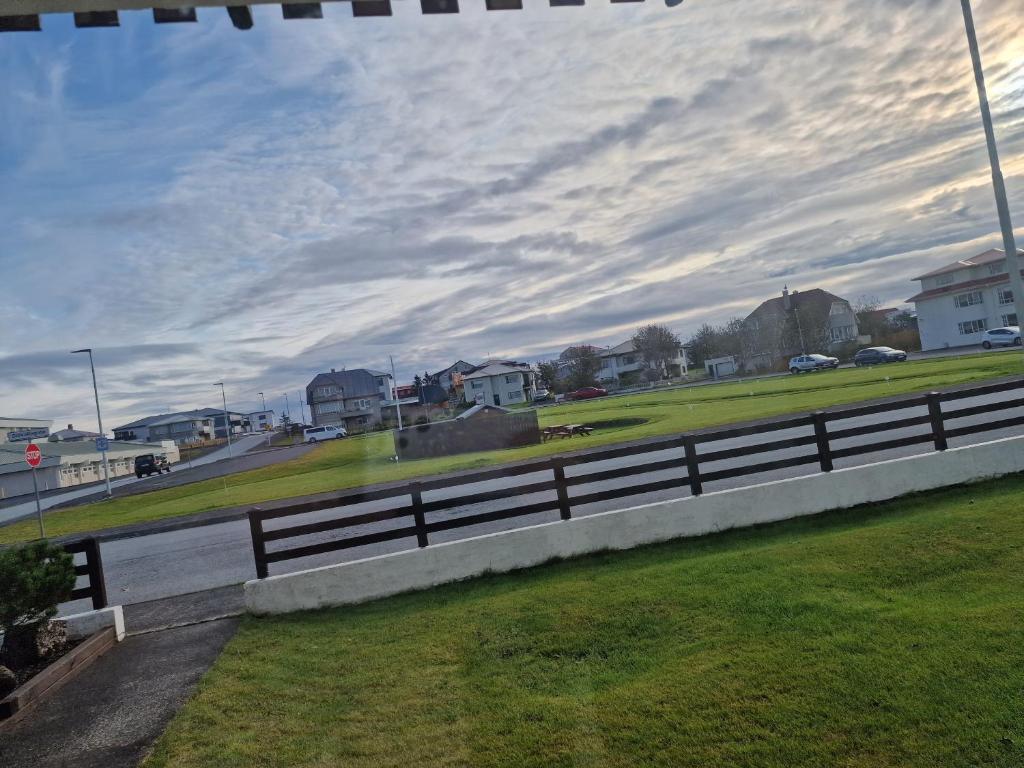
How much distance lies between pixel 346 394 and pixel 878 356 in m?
66.2

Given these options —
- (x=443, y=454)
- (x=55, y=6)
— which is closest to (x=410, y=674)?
(x=55, y=6)

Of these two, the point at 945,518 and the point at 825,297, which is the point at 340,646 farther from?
the point at 825,297

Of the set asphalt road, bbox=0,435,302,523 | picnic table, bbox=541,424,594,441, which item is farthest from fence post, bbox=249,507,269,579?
asphalt road, bbox=0,435,302,523

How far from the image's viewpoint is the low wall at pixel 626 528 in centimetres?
843

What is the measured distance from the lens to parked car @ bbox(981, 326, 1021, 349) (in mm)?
48531

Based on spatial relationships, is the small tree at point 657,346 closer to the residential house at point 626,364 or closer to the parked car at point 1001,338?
the residential house at point 626,364

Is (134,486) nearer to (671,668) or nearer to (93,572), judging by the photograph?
(93,572)

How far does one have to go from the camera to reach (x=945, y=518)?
8336 mm

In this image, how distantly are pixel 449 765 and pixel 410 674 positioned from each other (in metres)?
1.65

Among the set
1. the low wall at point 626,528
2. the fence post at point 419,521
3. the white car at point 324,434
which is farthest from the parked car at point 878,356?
the fence post at point 419,521

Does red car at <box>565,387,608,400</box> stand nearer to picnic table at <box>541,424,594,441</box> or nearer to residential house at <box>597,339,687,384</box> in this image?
residential house at <box>597,339,687,384</box>

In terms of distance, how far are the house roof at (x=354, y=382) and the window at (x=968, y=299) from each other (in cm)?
6592

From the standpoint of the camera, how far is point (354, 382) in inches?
3780

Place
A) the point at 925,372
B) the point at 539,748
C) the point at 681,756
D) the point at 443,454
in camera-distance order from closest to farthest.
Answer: the point at 681,756, the point at 539,748, the point at 443,454, the point at 925,372
